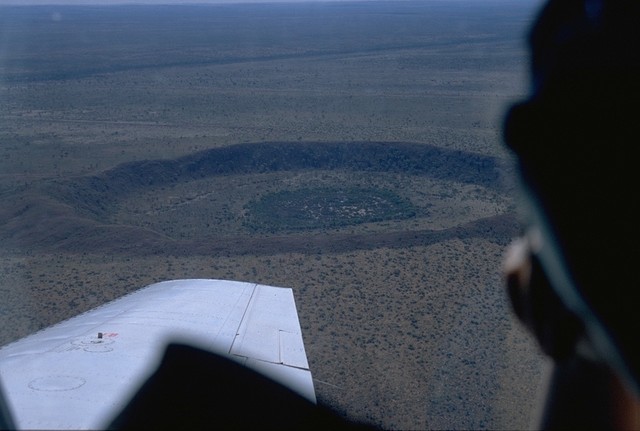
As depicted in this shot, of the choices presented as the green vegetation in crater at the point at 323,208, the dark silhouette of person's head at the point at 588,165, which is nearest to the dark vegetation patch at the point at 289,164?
the green vegetation in crater at the point at 323,208

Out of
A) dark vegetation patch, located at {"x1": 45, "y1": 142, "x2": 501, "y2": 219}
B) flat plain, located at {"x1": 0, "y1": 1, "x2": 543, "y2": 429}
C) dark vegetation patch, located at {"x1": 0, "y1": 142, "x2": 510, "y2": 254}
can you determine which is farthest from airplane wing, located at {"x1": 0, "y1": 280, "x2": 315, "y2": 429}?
dark vegetation patch, located at {"x1": 45, "y1": 142, "x2": 501, "y2": 219}

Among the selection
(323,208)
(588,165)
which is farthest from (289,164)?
(588,165)

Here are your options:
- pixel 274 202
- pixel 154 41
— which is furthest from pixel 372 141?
pixel 154 41

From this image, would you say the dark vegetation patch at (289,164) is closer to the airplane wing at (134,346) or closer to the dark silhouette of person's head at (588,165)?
the airplane wing at (134,346)

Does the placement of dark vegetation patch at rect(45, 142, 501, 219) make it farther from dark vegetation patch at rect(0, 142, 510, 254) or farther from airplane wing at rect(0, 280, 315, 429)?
airplane wing at rect(0, 280, 315, 429)

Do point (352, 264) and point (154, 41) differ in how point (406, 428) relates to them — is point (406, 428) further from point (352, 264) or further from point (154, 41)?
point (154, 41)
